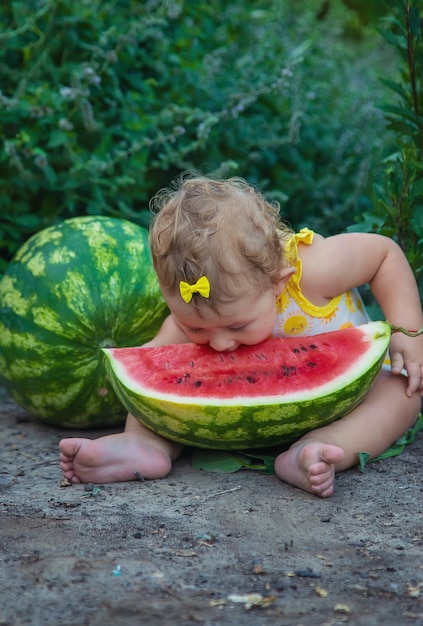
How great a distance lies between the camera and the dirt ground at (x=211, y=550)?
188cm

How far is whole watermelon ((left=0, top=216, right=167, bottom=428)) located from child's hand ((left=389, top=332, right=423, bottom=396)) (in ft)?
2.85

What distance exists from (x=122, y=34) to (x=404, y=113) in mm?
1572

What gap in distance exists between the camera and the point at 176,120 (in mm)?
4219

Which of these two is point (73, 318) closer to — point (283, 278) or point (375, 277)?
point (283, 278)

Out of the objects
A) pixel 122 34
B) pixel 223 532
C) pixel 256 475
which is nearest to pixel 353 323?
pixel 256 475

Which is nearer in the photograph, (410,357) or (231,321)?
(231,321)

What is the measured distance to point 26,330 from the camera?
315cm

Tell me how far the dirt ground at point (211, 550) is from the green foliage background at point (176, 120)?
1202mm

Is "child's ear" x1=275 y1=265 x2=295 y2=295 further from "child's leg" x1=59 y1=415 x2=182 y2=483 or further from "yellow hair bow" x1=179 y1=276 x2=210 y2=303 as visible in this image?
"child's leg" x1=59 y1=415 x2=182 y2=483

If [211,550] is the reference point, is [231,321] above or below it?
above

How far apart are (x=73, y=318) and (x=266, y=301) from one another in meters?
0.78

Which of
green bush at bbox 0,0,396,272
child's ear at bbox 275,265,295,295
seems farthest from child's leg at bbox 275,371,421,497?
green bush at bbox 0,0,396,272

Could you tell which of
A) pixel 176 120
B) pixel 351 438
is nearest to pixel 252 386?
pixel 351 438

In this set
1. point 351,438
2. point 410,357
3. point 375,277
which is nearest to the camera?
point 351,438
